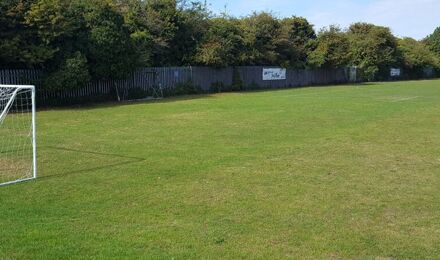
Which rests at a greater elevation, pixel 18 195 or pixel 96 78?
pixel 96 78

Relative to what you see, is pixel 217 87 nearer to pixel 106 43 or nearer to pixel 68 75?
pixel 106 43

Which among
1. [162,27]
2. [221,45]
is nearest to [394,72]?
[221,45]

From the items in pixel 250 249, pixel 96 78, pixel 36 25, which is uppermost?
pixel 36 25

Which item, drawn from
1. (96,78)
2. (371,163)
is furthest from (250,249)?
(96,78)

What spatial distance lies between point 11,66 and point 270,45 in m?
30.3

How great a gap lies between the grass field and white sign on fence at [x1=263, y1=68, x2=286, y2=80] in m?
34.0

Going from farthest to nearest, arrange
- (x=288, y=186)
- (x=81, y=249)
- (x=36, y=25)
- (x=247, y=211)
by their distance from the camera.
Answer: (x=36, y=25) → (x=288, y=186) → (x=247, y=211) → (x=81, y=249)

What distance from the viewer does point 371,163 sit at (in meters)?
11.3

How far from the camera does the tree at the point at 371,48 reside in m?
69.2

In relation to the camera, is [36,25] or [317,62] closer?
[36,25]

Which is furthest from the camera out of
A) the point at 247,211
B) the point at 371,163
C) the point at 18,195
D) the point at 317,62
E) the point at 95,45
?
the point at 317,62

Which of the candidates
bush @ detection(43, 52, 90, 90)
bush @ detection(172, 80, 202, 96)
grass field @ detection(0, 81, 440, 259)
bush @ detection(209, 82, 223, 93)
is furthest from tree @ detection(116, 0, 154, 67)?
grass field @ detection(0, 81, 440, 259)

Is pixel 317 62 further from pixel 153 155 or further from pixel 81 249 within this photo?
pixel 81 249

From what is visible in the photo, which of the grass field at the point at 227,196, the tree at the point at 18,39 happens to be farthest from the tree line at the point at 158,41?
the grass field at the point at 227,196
